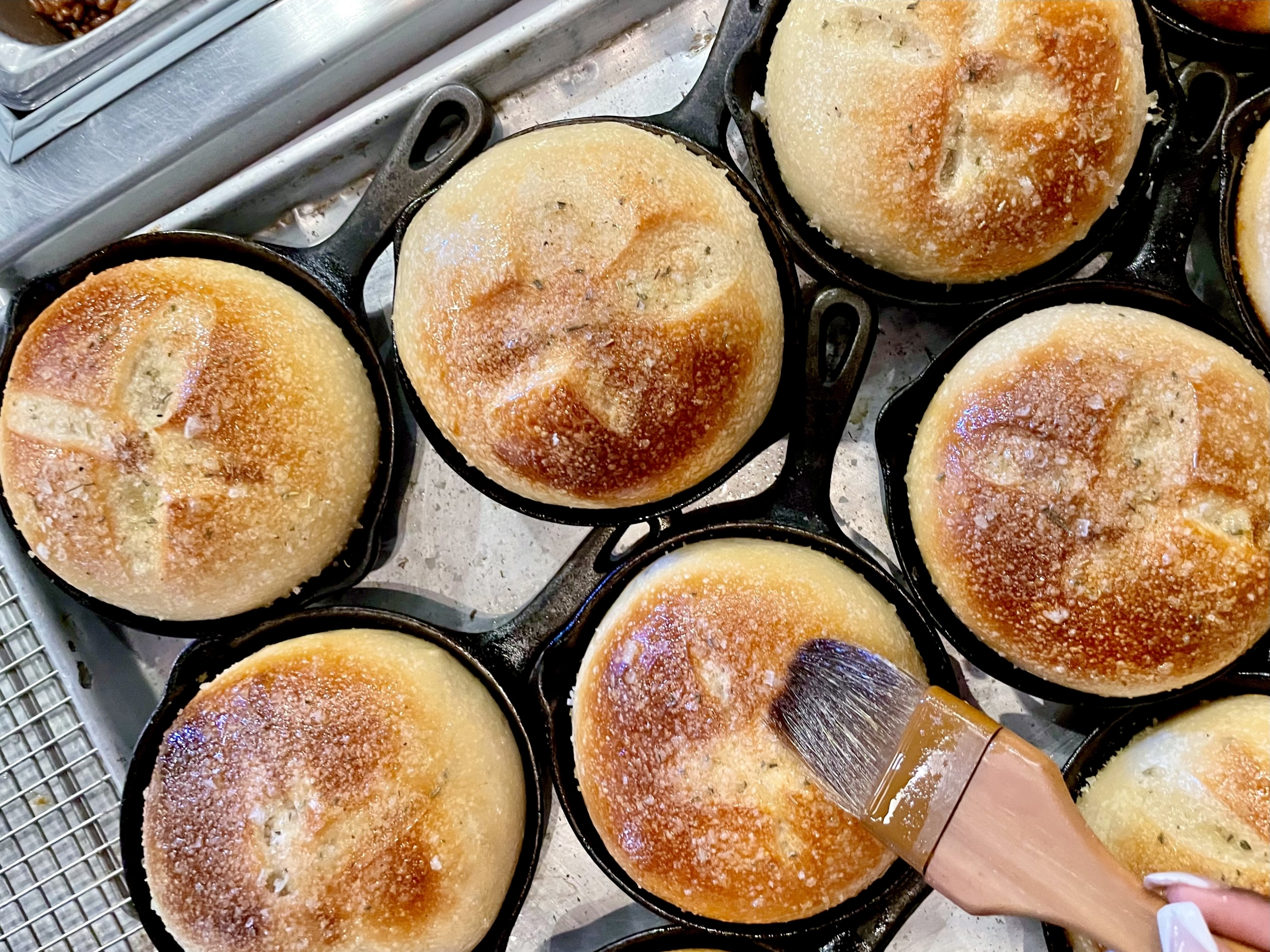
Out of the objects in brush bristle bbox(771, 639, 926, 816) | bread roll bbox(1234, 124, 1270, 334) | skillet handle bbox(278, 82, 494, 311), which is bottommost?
brush bristle bbox(771, 639, 926, 816)

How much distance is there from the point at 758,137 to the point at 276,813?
152cm

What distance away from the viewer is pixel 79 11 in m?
1.85

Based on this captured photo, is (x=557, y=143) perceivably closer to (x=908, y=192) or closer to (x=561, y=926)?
(x=908, y=192)

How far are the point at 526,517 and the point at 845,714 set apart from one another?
0.82 m

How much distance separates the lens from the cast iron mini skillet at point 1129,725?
1621 mm

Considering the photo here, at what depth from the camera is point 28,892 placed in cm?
180

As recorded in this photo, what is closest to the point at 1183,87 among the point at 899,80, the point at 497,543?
the point at 899,80

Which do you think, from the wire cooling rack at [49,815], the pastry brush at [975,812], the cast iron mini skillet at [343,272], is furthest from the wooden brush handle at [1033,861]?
the wire cooling rack at [49,815]

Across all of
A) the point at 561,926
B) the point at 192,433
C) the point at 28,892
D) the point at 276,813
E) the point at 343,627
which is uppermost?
the point at 192,433

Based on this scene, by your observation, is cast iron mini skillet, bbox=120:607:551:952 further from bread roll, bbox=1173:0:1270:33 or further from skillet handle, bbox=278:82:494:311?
bread roll, bbox=1173:0:1270:33

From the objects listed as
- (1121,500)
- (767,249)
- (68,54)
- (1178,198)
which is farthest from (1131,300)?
(68,54)

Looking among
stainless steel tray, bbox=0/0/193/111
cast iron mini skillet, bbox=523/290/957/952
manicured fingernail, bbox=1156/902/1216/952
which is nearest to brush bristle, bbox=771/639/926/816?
cast iron mini skillet, bbox=523/290/957/952

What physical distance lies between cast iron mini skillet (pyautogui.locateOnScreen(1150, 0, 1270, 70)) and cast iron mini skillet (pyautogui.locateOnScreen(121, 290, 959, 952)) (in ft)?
2.72

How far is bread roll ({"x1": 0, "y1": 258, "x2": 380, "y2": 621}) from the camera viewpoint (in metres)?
1.53
